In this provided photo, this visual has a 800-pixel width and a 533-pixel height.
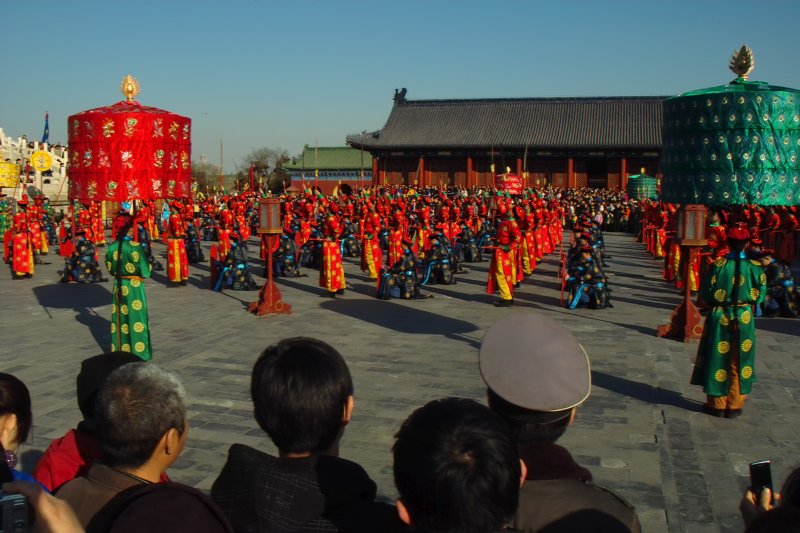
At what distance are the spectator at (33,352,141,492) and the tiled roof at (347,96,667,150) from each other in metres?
38.6

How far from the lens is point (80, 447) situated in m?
2.72

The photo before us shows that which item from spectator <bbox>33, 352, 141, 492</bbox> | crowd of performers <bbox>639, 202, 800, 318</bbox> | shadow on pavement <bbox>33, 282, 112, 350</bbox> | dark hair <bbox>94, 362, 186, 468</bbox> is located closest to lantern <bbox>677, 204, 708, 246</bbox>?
crowd of performers <bbox>639, 202, 800, 318</bbox>

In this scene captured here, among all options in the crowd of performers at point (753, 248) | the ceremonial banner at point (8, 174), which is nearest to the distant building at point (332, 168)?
the ceremonial banner at point (8, 174)

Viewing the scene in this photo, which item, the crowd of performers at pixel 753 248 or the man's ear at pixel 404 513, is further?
the crowd of performers at pixel 753 248

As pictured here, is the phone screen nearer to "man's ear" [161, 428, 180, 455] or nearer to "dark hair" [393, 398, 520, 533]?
"man's ear" [161, 428, 180, 455]

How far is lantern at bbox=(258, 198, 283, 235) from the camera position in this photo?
1107cm

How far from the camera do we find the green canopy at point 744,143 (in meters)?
7.55

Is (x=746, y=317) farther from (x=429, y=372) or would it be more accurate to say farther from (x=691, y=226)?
(x=691, y=226)

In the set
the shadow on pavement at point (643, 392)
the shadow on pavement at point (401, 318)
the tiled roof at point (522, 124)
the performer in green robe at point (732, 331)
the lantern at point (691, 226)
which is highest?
the tiled roof at point (522, 124)

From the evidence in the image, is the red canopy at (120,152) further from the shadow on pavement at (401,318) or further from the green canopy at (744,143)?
the green canopy at (744,143)

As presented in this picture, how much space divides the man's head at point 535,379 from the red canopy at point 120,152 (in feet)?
19.8

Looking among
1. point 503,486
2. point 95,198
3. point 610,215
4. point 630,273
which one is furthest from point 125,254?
point 610,215

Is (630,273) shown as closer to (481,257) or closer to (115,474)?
(481,257)

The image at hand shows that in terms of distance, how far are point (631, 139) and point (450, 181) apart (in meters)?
9.73
